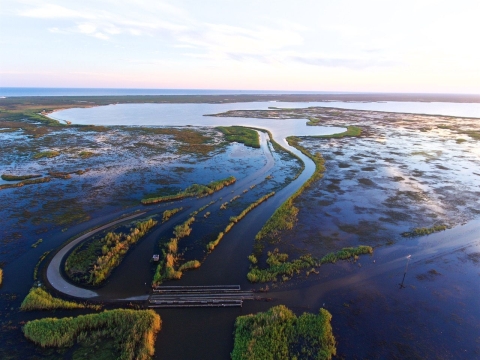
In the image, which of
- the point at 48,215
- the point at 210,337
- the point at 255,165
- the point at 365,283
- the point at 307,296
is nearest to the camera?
the point at 210,337

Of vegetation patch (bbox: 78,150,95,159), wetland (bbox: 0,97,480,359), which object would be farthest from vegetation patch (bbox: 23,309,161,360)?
vegetation patch (bbox: 78,150,95,159)

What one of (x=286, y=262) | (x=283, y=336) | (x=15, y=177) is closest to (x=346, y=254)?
(x=286, y=262)

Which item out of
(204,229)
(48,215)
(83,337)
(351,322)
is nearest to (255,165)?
(204,229)

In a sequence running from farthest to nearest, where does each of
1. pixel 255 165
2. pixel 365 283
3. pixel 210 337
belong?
pixel 255 165 < pixel 365 283 < pixel 210 337

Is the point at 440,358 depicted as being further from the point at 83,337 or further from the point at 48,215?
the point at 48,215

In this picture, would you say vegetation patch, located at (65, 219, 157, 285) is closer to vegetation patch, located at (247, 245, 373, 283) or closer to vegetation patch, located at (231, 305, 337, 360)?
vegetation patch, located at (247, 245, 373, 283)
